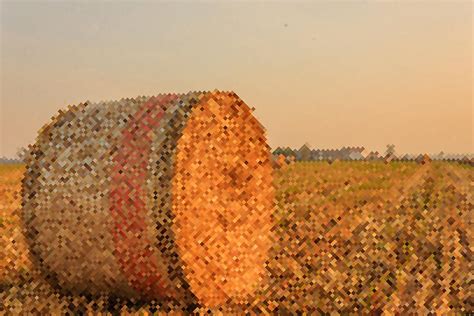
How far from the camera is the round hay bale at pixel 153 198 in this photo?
7.23 metres

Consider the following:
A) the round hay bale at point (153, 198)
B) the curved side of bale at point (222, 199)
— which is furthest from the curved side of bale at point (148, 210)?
the curved side of bale at point (222, 199)

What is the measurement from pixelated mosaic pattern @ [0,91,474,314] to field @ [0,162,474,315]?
3cm

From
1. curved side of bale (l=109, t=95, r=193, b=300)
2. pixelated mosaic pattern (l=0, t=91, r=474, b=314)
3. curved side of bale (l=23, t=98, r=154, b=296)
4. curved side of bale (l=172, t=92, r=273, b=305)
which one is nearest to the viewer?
curved side of bale (l=109, t=95, r=193, b=300)

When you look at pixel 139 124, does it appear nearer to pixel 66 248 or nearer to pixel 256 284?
pixel 66 248

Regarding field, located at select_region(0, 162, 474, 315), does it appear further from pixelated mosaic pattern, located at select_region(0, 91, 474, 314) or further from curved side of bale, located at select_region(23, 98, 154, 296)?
curved side of bale, located at select_region(23, 98, 154, 296)

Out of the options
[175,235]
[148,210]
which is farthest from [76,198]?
[175,235]

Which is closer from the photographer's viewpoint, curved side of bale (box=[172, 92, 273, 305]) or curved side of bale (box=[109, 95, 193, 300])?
curved side of bale (box=[109, 95, 193, 300])

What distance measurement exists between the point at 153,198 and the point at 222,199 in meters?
1.13

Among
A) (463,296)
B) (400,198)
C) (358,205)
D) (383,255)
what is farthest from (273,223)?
(400,198)

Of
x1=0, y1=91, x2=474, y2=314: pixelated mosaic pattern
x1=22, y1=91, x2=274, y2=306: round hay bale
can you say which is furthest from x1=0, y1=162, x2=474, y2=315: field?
x1=22, y1=91, x2=274, y2=306: round hay bale

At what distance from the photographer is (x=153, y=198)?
7180 mm

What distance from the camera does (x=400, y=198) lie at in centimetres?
1631

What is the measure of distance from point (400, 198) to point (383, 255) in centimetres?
704

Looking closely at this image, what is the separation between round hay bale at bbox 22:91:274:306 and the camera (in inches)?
285
